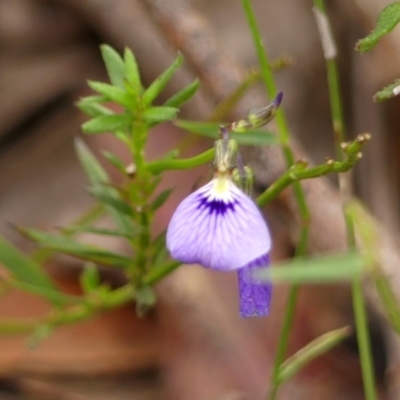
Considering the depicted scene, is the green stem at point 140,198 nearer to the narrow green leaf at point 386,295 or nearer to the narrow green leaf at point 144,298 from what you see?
the narrow green leaf at point 144,298

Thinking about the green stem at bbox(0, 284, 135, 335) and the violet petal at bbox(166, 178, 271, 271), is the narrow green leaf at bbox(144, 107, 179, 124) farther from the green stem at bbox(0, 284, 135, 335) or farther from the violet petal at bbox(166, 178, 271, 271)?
the green stem at bbox(0, 284, 135, 335)

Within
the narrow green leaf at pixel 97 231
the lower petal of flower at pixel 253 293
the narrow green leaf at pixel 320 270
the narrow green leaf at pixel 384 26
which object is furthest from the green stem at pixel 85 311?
the narrow green leaf at pixel 320 270

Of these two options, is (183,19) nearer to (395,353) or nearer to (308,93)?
(308,93)

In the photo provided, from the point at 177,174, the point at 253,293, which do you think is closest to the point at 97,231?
the point at 253,293

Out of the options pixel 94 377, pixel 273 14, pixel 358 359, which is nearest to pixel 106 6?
pixel 273 14

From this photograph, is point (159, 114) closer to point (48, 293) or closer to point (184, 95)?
point (184, 95)
